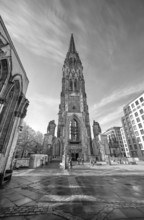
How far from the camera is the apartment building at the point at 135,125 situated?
35469mm

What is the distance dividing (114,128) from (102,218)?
215 ft

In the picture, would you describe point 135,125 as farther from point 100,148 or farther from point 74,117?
point 74,117

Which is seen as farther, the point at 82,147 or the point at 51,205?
the point at 82,147

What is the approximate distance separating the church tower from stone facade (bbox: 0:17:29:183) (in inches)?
660

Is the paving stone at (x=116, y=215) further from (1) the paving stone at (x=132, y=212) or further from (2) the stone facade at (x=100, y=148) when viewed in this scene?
(2) the stone facade at (x=100, y=148)

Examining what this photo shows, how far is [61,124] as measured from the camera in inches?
1112

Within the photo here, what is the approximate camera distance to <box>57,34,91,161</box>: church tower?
25052mm

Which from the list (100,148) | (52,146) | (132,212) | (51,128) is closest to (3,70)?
(132,212)

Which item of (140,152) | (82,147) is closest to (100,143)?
(82,147)

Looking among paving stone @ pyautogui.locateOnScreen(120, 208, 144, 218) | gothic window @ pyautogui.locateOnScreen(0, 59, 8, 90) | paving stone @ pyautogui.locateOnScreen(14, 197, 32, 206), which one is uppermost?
gothic window @ pyautogui.locateOnScreen(0, 59, 8, 90)

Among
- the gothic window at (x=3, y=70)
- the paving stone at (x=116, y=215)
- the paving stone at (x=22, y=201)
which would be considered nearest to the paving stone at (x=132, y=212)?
the paving stone at (x=116, y=215)

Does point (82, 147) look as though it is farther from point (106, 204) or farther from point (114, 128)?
point (114, 128)

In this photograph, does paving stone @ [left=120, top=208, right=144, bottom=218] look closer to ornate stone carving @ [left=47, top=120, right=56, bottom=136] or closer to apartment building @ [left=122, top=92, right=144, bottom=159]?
ornate stone carving @ [left=47, top=120, right=56, bottom=136]

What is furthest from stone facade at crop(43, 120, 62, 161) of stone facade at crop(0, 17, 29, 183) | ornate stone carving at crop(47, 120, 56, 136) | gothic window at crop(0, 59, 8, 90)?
gothic window at crop(0, 59, 8, 90)
